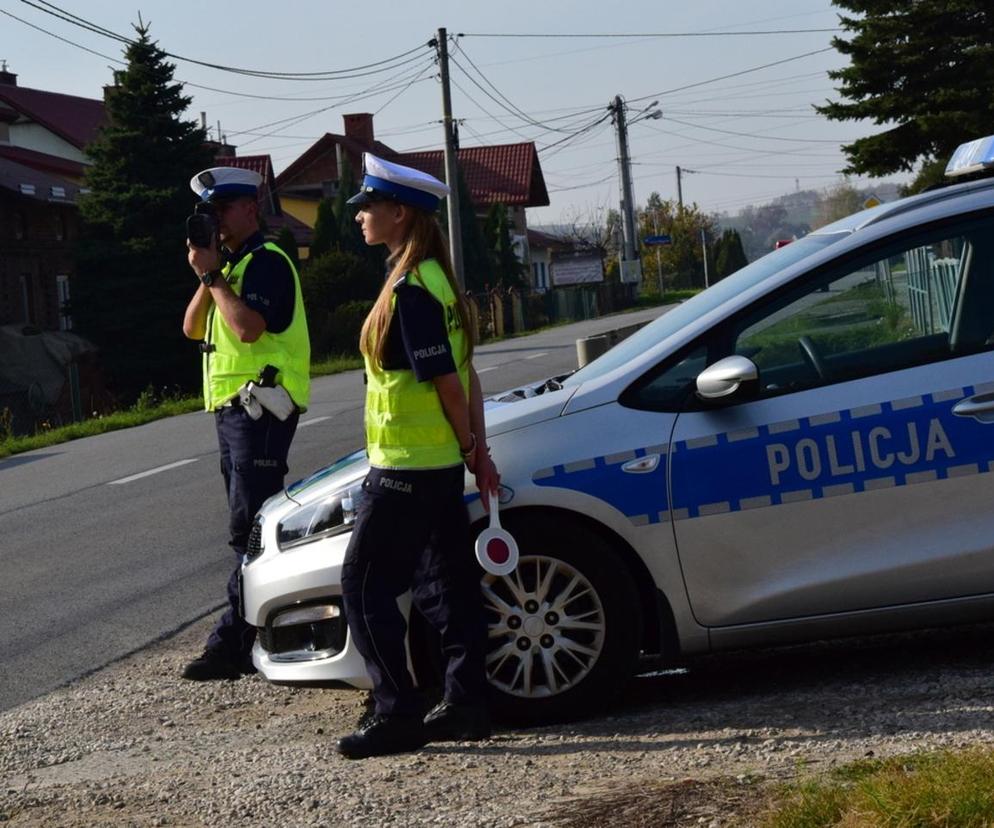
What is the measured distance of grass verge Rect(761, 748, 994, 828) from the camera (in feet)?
11.9

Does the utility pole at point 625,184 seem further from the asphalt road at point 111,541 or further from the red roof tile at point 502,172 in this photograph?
the asphalt road at point 111,541

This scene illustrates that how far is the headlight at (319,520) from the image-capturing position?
5.42 meters

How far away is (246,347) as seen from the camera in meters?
6.25

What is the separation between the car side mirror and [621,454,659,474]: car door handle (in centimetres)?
26

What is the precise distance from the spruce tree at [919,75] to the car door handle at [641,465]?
99.9ft

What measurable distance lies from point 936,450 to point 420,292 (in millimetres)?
1720

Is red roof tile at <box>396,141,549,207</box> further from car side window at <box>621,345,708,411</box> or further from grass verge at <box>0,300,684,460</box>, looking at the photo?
car side window at <box>621,345,708,411</box>

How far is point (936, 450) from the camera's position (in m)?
5.28

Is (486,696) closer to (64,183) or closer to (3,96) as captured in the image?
(64,183)

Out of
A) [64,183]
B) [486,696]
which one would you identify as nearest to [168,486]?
[486,696]

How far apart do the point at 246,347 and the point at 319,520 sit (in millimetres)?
1043

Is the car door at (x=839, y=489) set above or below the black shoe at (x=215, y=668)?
above

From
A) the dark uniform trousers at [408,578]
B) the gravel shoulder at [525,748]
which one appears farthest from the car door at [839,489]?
the dark uniform trousers at [408,578]

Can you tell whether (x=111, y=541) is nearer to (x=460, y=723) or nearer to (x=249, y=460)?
(x=249, y=460)
